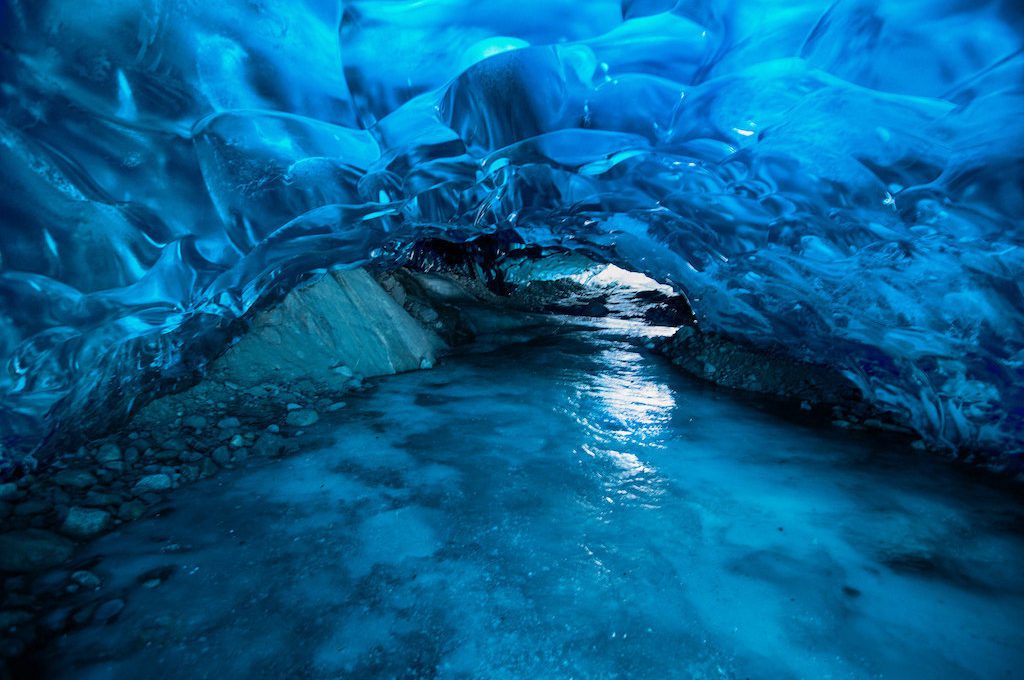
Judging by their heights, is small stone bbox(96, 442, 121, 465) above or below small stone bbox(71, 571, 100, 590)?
above

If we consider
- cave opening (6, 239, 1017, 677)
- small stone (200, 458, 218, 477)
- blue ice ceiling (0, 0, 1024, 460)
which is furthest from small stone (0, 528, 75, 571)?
small stone (200, 458, 218, 477)

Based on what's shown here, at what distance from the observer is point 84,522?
1821mm

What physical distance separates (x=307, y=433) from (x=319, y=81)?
70.5 inches

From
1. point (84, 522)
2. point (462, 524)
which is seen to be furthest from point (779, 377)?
point (84, 522)

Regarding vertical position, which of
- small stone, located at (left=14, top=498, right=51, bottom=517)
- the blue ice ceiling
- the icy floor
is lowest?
the icy floor

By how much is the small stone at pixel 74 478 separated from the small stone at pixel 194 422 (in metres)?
0.52

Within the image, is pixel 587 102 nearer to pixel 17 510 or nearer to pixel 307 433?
pixel 307 433

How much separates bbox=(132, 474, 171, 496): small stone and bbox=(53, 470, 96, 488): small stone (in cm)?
17

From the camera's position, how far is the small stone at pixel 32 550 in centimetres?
161

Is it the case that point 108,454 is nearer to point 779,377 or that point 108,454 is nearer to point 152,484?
point 152,484

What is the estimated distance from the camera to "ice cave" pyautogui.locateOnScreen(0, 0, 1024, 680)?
147 centimetres

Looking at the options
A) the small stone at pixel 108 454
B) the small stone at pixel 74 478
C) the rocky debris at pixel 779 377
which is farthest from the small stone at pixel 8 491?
the rocky debris at pixel 779 377

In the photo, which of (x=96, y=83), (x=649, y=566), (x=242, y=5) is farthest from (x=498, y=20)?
(x=649, y=566)

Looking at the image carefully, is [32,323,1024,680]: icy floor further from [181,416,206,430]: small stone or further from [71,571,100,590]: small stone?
[181,416,206,430]: small stone
